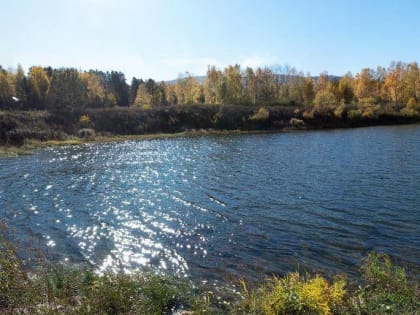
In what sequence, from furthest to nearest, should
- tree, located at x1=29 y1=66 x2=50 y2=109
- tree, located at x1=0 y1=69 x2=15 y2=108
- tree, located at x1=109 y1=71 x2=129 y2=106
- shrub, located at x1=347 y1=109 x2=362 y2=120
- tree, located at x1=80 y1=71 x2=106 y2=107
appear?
tree, located at x1=109 y1=71 x2=129 y2=106 < tree, located at x1=80 y1=71 x2=106 y2=107 < tree, located at x1=29 y1=66 x2=50 y2=109 < tree, located at x1=0 y1=69 x2=15 y2=108 < shrub, located at x1=347 y1=109 x2=362 y2=120

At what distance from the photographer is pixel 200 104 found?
117188 millimetres

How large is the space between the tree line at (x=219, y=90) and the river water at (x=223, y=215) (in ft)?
257

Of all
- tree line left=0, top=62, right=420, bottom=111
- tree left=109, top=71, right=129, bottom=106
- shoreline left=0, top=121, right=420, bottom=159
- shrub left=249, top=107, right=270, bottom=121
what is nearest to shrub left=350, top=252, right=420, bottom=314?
shoreline left=0, top=121, right=420, bottom=159

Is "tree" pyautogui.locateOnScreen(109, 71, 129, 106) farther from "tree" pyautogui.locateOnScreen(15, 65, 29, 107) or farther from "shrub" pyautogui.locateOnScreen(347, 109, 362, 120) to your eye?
"shrub" pyautogui.locateOnScreen(347, 109, 362, 120)

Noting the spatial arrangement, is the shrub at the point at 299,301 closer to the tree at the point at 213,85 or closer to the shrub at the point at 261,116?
the shrub at the point at 261,116

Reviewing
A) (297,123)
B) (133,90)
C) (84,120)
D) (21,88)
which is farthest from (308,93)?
(21,88)

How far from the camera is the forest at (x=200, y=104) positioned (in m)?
92.9

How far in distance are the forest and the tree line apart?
1.11ft

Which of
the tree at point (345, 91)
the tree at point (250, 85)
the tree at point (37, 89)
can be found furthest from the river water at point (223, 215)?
the tree at point (250, 85)

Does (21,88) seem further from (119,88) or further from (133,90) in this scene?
(133,90)

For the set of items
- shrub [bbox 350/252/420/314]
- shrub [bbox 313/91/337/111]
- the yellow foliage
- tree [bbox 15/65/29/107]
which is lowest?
shrub [bbox 350/252/420/314]

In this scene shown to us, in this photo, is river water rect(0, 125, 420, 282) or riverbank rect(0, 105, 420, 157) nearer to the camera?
river water rect(0, 125, 420, 282)

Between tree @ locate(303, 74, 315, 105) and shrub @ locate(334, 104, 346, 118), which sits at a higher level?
tree @ locate(303, 74, 315, 105)

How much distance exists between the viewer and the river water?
15352 millimetres
